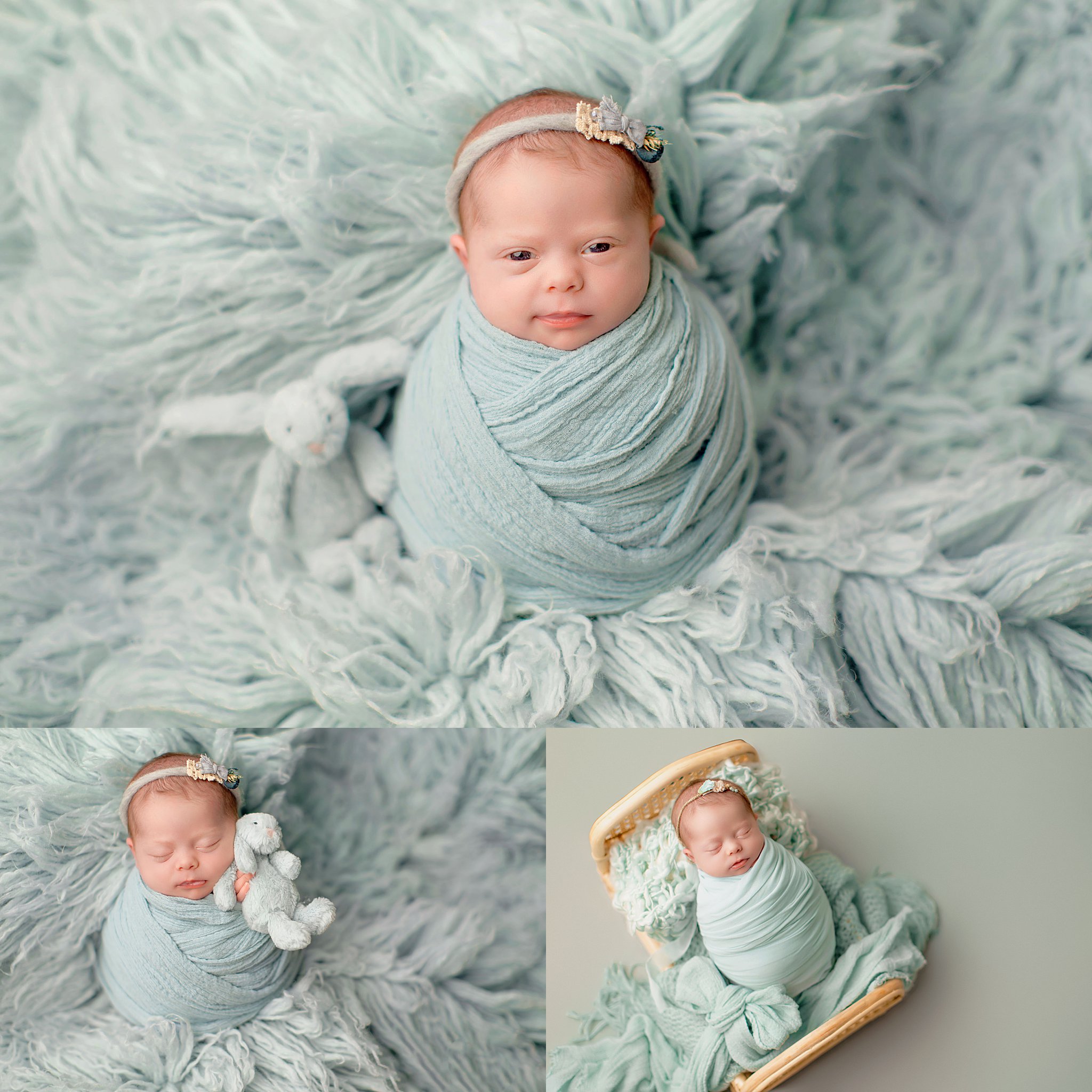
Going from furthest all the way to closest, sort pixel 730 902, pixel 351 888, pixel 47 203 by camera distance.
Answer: pixel 47 203 < pixel 351 888 < pixel 730 902

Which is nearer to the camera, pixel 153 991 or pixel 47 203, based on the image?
pixel 153 991

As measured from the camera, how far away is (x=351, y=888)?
90 cm

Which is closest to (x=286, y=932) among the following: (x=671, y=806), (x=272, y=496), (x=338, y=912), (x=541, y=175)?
(x=338, y=912)

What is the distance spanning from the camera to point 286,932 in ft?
2.52

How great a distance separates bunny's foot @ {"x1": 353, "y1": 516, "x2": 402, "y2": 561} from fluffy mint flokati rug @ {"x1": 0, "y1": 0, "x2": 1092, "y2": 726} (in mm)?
42

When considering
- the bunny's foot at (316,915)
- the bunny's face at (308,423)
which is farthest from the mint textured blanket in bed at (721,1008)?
the bunny's face at (308,423)

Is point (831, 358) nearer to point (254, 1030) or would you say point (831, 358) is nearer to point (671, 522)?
point (671, 522)

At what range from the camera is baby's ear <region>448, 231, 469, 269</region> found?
0.91m

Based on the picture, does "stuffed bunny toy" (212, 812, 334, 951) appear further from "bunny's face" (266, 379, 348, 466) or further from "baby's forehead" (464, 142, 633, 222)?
"baby's forehead" (464, 142, 633, 222)

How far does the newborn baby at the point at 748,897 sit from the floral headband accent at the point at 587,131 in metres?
0.55

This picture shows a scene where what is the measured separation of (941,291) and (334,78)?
0.71m

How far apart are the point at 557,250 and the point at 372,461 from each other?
1.00 ft

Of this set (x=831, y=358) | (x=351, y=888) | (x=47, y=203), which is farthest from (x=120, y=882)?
(x=831, y=358)

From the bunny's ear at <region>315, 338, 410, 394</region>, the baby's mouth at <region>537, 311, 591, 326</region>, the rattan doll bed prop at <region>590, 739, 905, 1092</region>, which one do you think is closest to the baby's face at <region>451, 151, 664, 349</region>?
the baby's mouth at <region>537, 311, 591, 326</region>
